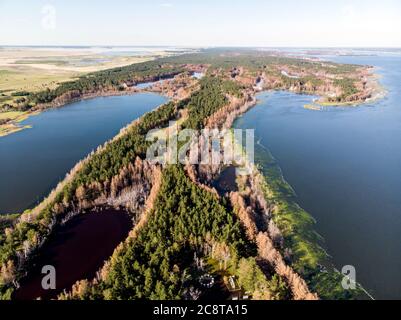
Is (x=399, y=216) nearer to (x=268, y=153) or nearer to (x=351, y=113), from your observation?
(x=268, y=153)

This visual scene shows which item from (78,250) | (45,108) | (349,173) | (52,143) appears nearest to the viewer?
(78,250)

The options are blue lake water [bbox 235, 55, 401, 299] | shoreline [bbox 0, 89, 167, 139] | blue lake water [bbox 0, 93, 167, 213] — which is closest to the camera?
blue lake water [bbox 235, 55, 401, 299]

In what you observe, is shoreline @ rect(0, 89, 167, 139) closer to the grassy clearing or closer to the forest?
the forest

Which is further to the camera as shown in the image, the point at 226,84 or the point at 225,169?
the point at 226,84

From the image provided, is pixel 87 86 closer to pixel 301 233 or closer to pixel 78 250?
pixel 78 250

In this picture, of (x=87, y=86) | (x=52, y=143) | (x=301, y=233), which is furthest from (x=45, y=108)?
(x=301, y=233)

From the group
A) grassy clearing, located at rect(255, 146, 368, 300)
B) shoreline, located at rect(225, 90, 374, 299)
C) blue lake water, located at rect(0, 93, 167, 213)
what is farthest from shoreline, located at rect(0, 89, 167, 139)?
grassy clearing, located at rect(255, 146, 368, 300)
